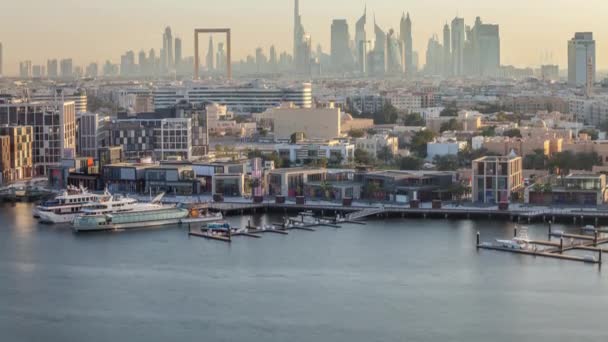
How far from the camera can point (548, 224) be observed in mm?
10969

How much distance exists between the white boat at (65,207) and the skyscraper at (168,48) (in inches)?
1619

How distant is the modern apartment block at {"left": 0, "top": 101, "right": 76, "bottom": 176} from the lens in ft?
50.2

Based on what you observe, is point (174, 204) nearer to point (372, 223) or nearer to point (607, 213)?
point (372, 223)

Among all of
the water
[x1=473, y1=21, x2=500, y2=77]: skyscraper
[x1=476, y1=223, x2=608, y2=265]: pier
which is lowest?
the water

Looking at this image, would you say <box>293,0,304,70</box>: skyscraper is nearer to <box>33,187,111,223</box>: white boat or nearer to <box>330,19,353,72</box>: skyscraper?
<box>330,19,353,72</box>: skyscraper

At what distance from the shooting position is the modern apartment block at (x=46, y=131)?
15.3 metres

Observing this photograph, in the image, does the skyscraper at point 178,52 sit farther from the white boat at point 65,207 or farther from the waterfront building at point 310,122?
the white boat at point 65,207

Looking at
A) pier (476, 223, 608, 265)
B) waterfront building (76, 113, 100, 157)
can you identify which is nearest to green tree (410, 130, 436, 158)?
waterfront building (76, 113, 100, 157)

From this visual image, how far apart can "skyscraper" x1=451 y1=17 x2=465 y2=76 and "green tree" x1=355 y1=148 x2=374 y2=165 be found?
3787cm

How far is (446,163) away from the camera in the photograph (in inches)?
554

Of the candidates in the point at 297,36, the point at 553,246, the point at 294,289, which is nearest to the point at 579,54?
the point at 297,36

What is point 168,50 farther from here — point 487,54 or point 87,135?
point 87,135

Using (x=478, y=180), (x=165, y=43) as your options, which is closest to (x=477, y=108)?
(x=478, y=180)

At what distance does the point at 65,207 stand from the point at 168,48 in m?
42.7
